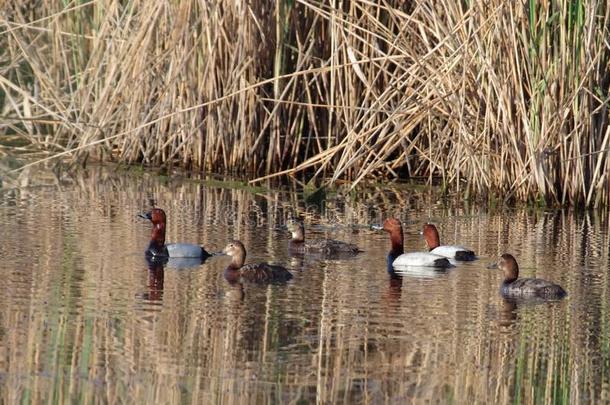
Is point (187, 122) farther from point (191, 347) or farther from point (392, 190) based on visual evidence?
point (191, 347)

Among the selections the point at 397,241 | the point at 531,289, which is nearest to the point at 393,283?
the point at 531,289

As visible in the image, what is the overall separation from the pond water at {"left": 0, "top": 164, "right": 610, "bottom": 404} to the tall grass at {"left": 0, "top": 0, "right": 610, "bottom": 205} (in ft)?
2.21

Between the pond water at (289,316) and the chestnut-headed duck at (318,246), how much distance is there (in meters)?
0.10

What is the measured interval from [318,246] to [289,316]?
2434 millimetres

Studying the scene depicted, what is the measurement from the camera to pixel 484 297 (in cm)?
938

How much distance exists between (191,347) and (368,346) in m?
0.91

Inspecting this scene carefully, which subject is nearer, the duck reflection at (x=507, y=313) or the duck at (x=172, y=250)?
the duck reflection at (x=507, y=313)

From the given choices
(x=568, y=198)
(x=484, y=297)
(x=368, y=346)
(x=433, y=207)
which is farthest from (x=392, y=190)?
(x=368, y=346)

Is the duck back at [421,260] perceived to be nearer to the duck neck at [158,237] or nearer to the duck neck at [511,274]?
the duck neck at [511,274]

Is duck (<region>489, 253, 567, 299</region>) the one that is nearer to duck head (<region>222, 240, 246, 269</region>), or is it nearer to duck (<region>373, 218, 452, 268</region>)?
duck (<region>373, 218, 452, 268</region>)

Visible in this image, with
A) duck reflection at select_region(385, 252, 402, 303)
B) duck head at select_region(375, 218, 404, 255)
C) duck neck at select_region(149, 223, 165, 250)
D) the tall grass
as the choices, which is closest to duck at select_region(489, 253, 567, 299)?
duck reflection at select_region(385, 252, 402, 303)

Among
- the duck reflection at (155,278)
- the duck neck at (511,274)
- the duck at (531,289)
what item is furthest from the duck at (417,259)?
the duck reflection at (155,278)

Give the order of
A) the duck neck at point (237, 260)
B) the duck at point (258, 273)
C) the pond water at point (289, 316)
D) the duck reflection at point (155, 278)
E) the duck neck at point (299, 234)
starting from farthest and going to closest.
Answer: the duck neck at point (299, 234) < the duck neck at point (237, 260) < the duck at point (258, 273) < the duck reflection at point (155, 278) < the pond water at point (289, 316)

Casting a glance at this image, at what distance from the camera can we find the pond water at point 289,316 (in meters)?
6.85
